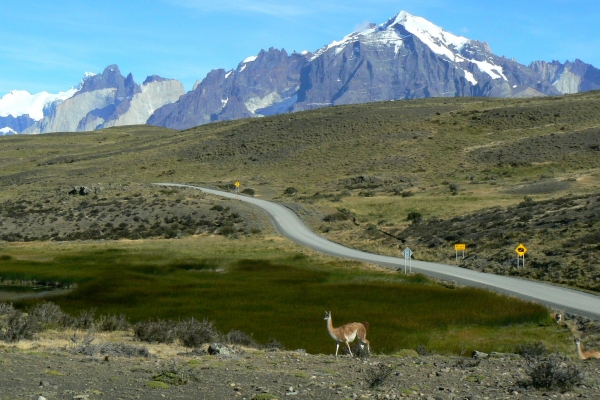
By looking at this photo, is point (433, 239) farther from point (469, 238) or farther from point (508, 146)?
point (508, 146)

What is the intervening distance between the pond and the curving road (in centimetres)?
1858

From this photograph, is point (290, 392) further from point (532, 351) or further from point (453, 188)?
point (453, 188)

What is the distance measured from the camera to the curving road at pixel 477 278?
24938 millimetres

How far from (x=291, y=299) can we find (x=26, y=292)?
13.5 m

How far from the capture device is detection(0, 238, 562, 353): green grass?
2014 centimetres

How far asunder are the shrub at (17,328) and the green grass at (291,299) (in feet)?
20.0

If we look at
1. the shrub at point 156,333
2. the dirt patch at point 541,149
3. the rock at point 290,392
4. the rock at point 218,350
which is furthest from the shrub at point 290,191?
the rock at point 290,392

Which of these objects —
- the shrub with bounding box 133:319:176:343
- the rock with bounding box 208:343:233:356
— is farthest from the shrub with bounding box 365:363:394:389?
the shrub with bounding box 133:319:176:343

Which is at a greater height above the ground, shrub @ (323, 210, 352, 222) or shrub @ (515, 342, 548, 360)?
shrub @ (323, 210, 352, 222)

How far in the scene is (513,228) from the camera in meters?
45.9

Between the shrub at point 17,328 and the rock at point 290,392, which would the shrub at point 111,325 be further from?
the rock at point 290,392

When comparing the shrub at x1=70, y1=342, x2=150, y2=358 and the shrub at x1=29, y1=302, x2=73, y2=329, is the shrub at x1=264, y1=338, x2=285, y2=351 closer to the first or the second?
the shrub at x1=70, y1=342, x2=150, y2=358

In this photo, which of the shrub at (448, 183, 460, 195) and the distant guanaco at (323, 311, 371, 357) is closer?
the distant guanaco at (323, 311, 371, 357)

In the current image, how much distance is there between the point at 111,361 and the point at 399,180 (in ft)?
270
